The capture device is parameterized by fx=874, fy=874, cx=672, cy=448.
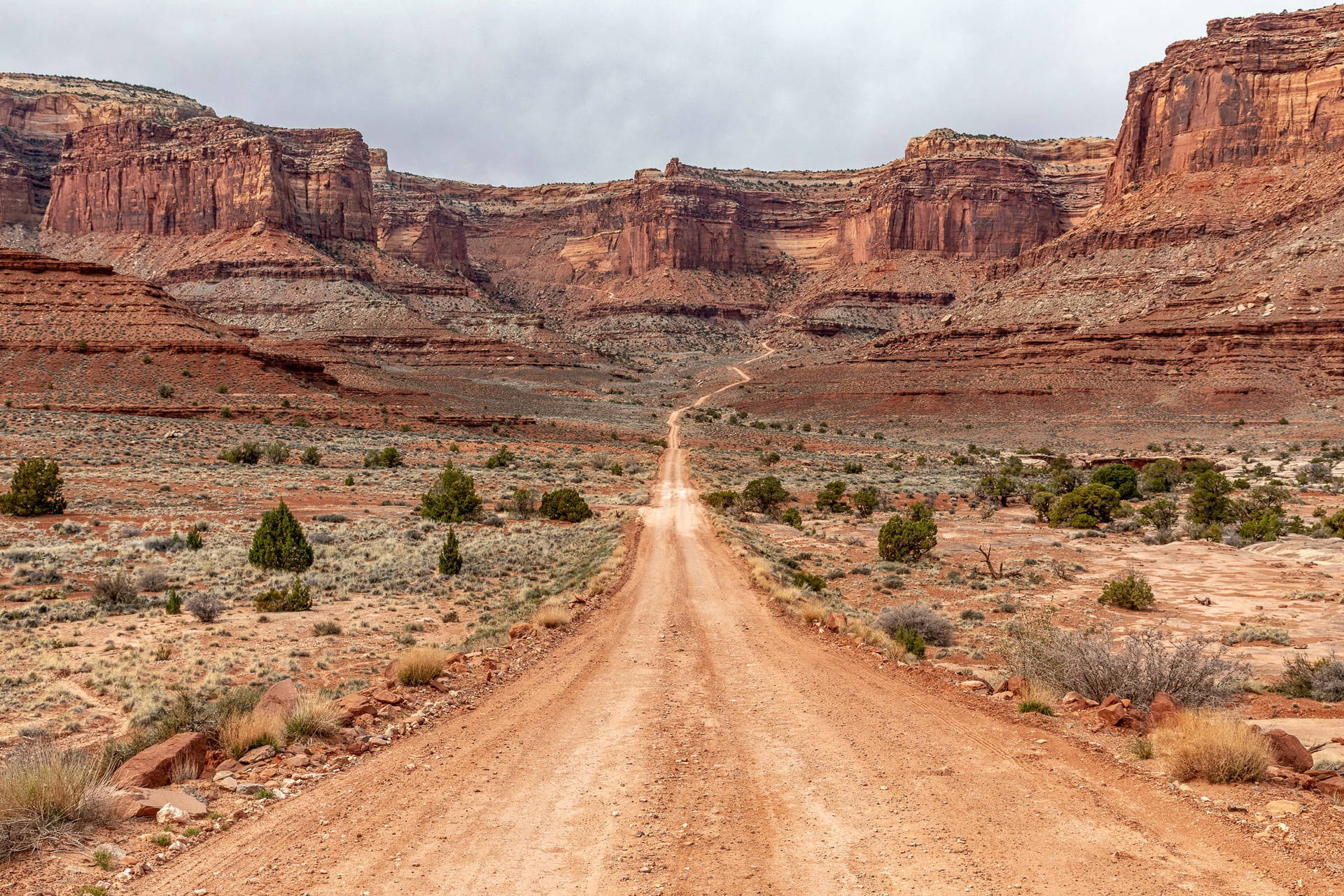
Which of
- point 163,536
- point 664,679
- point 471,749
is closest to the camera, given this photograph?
point 471,749

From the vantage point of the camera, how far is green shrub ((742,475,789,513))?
3447 centimetres

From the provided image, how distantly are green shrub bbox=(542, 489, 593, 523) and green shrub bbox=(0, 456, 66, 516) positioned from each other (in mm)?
14692

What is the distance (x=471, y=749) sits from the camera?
8.54 metres

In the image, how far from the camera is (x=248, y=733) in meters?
8.34

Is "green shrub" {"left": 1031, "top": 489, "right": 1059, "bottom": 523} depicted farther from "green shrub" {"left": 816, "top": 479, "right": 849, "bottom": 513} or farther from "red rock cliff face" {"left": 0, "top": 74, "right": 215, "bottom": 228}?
"red rock cliff face" {"left": 0, "top": 74, "right": 215, "bottom": 228}

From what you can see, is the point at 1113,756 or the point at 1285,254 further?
the point at 1285,254

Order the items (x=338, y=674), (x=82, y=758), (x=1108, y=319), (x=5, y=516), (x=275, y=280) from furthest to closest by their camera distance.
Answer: (x=275, y=280) < (x=1108, y=319) < (x=5, y=516) < (x=338, y=674) < (x=82, y=758)

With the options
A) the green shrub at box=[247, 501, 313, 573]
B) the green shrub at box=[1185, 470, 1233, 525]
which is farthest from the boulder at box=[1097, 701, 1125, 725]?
the green shrub at box=[1185, 470, 1233, 525]

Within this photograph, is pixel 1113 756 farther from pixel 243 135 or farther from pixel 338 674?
pixel 243 135

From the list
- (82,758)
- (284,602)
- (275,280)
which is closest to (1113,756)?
(82,758)

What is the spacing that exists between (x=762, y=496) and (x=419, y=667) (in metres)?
24.7

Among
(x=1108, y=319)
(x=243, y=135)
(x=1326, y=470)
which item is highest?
(x=243, y=135)

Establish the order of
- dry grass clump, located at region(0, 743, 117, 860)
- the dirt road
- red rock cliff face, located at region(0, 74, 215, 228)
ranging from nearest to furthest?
the dirt road → dry grass clump, located at region(0, 743, 117, 860) → red rock cliff face, located at region(0, 74, 215, 228)

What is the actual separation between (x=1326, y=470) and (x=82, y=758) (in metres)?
52.0
